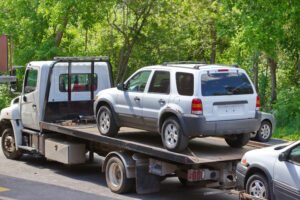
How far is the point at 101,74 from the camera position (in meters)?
13.7

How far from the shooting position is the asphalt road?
10.5m

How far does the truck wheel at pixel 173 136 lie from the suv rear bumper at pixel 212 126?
0.12 meters

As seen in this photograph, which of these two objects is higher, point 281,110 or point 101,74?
point 101,74

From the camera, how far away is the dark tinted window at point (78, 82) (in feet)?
43.4

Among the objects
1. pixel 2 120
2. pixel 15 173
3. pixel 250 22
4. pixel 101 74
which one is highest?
pixel 250 22

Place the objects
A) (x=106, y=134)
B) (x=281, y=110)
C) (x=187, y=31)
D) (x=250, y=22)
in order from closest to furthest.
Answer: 1. (x=106, y=134)
2. (x=250, y=22)
3. (x=281, y=110)
4. (x=187, y=31)

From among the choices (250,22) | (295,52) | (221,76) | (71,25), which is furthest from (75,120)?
(71,25)

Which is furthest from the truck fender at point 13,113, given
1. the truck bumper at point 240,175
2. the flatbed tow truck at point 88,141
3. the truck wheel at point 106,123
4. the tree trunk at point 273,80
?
the tree trunk at point 273,80

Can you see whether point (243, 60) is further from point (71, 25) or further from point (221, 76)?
point (221, 76)

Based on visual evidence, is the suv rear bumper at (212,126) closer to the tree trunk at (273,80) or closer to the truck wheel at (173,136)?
the truck wheel at (173,136)

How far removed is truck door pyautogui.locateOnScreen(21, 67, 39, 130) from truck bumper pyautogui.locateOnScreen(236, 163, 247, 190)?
230 inches

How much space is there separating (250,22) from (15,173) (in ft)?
30.9

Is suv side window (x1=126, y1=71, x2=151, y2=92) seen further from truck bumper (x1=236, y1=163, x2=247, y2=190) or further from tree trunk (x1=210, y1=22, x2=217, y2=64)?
tree trunk (x1=210, y1=22, x2=217, y2=64)

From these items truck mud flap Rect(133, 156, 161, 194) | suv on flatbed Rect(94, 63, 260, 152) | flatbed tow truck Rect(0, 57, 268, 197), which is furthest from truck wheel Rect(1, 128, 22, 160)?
truck mud flap Rect(133, 156, 161, 194)
